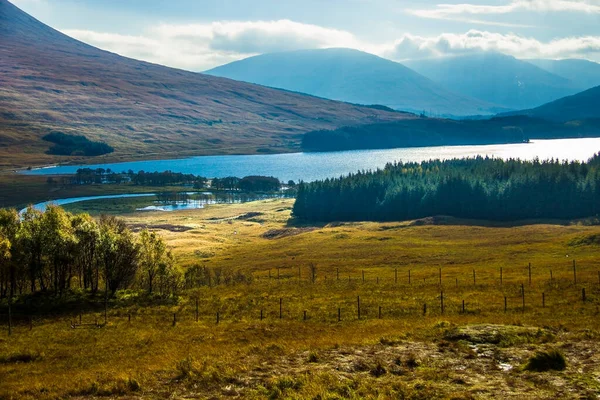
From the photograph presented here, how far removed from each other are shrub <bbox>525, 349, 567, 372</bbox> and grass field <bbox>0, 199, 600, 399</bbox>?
0.47 metres

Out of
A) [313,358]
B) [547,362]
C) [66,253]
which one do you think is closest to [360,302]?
[313,358]

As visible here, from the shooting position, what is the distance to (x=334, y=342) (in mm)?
37125

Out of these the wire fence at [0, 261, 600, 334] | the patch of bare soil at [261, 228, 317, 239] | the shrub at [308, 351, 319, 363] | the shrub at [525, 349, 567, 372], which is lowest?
the patch of bare soil at [261, 228, 317, 239]

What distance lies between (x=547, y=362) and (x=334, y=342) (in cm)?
1344

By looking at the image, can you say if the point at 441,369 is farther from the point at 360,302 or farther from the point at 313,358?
the point at 360,302

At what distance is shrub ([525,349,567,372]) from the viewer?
28438 mm

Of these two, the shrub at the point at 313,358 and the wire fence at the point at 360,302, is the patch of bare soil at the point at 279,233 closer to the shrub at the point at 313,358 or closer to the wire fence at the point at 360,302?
the wire fence at the point at 360,302

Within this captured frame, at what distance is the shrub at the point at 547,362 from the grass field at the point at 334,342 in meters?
0.47

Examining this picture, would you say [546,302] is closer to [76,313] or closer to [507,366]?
[507,366]

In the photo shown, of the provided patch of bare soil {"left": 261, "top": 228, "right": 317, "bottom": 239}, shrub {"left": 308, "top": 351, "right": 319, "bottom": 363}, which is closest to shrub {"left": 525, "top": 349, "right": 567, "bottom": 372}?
shrub {"left": 308, "top": 351, "right": 319, "bottom": 363}

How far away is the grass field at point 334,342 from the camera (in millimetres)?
27297

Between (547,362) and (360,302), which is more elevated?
(547,362)

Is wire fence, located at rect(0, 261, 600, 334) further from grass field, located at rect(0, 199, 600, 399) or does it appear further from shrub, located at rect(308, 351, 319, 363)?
shrub, located at rect(308, 351, 319, 363)

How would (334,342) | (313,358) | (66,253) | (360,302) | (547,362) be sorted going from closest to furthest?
(547,362) → (313,358) → (334,342) → (360,302) → (66,253)
